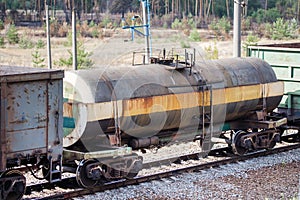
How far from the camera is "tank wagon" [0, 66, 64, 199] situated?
9.20 metres

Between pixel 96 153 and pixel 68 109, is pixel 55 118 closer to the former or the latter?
pixel 68 109

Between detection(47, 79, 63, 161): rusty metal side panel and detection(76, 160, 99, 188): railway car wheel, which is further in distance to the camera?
detection(76, 160, 99, 188): railway car wheel

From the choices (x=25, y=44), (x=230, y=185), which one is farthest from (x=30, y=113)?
(x=25, y=44)

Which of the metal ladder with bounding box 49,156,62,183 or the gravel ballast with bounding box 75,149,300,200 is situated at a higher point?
the metal ladder with bounding box 49,156,62,183

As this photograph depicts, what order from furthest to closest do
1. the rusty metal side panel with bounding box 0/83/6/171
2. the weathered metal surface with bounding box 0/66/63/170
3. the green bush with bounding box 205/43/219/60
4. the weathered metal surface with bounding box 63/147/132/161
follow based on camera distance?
the green bush with bounding box 205/43/219/60 → the weathered metal surface with bounding box 63/147/132/161 → the weathered metal surface with bounding box 0/66/63/170 → the rusty metal side panel with bounding box 0/83/6/171

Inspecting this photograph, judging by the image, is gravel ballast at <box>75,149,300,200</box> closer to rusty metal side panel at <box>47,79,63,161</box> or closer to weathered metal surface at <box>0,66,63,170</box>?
rusty metal side panel at <box>47,79,63,161</box>

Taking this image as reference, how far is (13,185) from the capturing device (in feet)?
31.7

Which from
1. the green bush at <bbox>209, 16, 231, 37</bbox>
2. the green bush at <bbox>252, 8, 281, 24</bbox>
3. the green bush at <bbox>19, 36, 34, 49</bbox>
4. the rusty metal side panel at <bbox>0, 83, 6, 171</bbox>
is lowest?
the rusty metal side panel at <bbox>0, 83, 6, 171</bbox>

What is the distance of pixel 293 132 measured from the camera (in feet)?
56.9

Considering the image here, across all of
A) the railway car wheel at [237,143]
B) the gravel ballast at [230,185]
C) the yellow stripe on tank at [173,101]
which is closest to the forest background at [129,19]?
the yellow stripe on tank at [173,101]

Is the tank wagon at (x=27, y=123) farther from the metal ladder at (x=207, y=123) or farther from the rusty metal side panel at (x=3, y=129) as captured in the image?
the metal ladder at (x=207, y=123)

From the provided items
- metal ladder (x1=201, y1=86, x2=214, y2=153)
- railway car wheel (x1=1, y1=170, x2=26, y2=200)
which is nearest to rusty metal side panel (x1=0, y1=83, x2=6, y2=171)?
railway car wheel (x1=1, y1=170, x2=26, y2=200)

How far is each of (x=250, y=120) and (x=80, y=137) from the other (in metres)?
5.14

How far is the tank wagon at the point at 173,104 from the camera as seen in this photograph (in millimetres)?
10898
